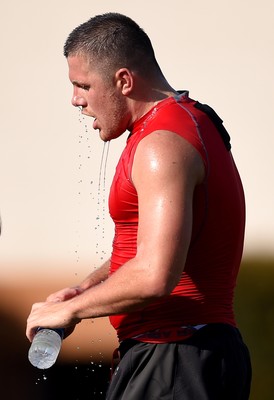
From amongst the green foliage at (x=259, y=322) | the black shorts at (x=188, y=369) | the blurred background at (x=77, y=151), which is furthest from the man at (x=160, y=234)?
the blurred background at (x=77, y=151)

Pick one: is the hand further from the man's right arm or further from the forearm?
the man's right arm

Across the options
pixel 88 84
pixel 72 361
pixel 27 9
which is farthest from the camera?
pixel 27 9

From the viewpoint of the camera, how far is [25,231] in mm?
7695

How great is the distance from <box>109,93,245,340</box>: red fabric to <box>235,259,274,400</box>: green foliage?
309cm

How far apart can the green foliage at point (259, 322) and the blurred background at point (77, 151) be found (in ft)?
1.03

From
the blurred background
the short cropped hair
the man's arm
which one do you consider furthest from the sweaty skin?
the blurred background

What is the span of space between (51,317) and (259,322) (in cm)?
339

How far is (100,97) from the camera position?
149 inches

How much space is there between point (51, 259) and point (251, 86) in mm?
1877

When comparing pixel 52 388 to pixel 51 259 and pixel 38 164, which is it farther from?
pixel 38 164

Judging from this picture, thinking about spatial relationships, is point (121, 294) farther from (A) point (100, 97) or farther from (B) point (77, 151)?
(B) point (77, 151)

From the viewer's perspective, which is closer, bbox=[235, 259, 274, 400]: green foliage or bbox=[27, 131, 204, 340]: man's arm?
bbox=[27, 131, 204, 340]: man's arm

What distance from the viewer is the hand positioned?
3551mm


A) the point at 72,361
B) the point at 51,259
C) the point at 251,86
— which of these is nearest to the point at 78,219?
the point at 51,259
